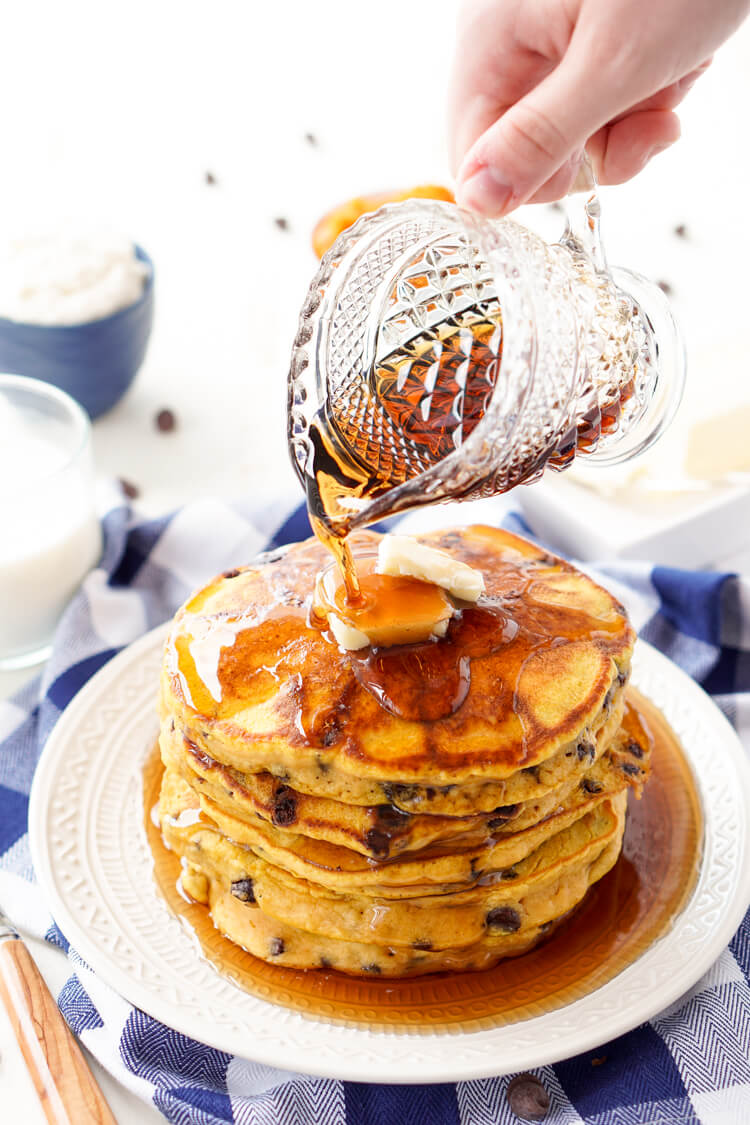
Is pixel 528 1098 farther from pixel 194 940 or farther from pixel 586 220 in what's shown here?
pixel 586 220

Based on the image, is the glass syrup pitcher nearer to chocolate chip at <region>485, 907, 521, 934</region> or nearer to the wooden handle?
chocolate chip at <region>485, 907, 521, 934</region>

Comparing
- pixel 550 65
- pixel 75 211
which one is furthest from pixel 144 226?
pixel 550 65

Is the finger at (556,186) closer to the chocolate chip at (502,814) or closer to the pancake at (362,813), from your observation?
the pancake at (362,813)

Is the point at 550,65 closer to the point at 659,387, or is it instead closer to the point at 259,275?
the point at 659,387

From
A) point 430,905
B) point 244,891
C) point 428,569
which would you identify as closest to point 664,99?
point 428,569

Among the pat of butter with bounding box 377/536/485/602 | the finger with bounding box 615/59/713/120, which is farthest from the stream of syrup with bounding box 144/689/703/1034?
the finger with bounding box 615/59/713/120

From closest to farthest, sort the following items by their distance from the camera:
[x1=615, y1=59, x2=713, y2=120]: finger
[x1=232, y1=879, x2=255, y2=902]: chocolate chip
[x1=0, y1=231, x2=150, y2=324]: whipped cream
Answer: [x1=232, y1=879, x2=255, y2=902]: chocolate chip
[x1=615, y1=59, x2=713, y2=120]: finger
[x1=0, y1=231, x2=150, y2=324]: whipped cream

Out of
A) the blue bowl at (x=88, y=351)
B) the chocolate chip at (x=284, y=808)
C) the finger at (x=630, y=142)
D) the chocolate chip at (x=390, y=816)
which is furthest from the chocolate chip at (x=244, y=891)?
the blue bowl at (x=88, y=351)
